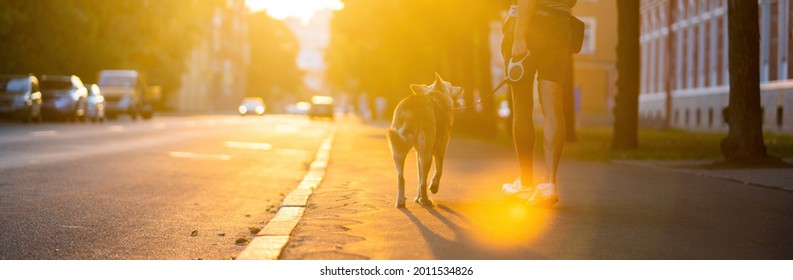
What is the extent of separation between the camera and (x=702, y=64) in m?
46.0

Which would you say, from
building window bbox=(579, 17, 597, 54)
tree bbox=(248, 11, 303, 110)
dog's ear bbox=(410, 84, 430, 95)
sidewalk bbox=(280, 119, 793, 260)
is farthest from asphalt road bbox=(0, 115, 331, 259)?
tree bbox=(248, 11, 303, 110)

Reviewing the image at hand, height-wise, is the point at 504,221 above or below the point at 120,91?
above

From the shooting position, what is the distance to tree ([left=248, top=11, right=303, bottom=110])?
147125mm

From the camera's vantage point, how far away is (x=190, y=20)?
206 feet

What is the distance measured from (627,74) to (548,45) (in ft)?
38.3

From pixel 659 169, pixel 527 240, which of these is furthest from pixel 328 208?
pixel 659 169

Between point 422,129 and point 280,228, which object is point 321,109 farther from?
point 280,228

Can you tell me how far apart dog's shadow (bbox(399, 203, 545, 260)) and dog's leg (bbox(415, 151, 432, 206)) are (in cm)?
69

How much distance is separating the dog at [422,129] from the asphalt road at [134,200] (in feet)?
3.59

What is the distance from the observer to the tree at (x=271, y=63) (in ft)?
483

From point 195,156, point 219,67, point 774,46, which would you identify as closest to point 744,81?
point 195,156

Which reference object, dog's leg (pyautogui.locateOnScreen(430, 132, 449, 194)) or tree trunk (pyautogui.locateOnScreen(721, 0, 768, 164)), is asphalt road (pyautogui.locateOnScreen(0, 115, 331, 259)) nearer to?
dog's leg (pyautogui.locateOnScreen(430, 132, 449, 194))

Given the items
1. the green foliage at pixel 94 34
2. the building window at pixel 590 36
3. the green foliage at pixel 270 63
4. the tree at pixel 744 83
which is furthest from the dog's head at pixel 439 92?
the green foliage at pixel 270 63
